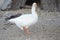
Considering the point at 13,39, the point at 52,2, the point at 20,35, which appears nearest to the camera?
the point at 13,39

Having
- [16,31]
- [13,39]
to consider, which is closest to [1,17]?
[16,31]

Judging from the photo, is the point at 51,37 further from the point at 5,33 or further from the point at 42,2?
the point at 42,2

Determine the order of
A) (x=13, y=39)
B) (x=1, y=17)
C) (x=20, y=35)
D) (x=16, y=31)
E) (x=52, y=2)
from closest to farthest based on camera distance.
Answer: (x=13, y=39) → (x=20, y=35) → (x=16, y=31) → (x=1, y=17) → (x=52, y=2)

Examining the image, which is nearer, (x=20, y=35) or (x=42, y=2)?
(x=20, y=35)

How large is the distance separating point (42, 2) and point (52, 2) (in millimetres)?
346

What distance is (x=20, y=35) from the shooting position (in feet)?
13.2

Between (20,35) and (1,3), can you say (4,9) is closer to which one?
(1,3)

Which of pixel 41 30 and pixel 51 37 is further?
pixel 41 30

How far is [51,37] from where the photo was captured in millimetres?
3861

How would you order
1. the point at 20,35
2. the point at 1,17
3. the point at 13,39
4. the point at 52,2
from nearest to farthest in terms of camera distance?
the point at 13,39 → the point at 20,35 → the point at 1,17 → the point at 52,2

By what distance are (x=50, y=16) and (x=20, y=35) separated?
2059 mm

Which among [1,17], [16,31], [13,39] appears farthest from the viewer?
[1,17]

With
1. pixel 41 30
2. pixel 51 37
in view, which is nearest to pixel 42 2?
pixel 41 30

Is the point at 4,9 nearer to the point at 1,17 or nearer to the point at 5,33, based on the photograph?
the point at 1,17
